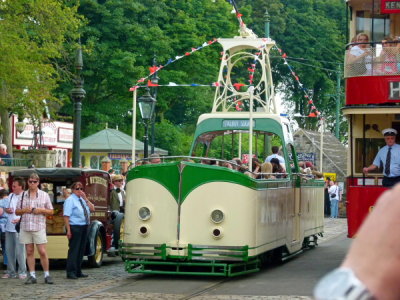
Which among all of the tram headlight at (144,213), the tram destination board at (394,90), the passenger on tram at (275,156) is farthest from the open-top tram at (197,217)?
the tram destination board at (394,90)

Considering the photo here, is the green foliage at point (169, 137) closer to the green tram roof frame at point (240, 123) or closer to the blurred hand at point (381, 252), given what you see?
the green tram roof frame at point (240, 123)

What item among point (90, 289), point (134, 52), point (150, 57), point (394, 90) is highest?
point (134, 52)

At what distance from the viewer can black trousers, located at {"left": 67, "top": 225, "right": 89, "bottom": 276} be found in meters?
16.1

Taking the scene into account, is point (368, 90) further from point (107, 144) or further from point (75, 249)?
point (107, 144)

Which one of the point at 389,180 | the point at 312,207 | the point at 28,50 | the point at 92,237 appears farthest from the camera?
the point at 28,50

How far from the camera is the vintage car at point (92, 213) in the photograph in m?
17.8

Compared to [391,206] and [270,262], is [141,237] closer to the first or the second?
[270,262]

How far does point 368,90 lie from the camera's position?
16.3 m

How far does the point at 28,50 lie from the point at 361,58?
18.3m

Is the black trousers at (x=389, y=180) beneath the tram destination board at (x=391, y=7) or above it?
beneath

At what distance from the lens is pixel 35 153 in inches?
1417

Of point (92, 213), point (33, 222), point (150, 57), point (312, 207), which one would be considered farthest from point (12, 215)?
point (150, 57)

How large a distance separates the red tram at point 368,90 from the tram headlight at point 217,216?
2042mm

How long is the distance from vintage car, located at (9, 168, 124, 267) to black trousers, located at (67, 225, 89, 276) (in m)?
1.38
